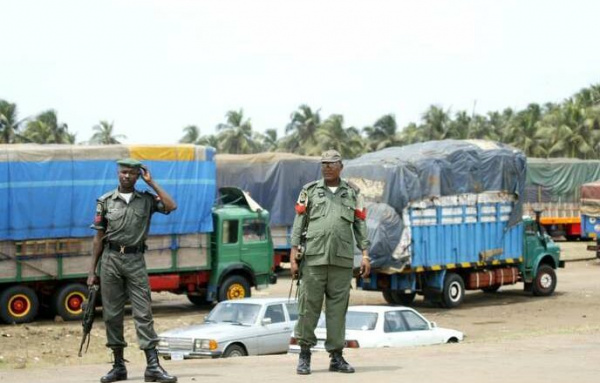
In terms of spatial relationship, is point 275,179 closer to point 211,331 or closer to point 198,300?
point 198,300

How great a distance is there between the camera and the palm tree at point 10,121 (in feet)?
215

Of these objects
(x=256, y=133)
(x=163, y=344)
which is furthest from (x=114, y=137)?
(x=163, y=344)

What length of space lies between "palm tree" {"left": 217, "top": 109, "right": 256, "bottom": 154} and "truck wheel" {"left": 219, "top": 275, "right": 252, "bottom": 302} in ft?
204

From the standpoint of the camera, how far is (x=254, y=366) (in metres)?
10.4

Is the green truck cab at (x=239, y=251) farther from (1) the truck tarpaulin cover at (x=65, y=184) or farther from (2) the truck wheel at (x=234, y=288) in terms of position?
(1) the truck tarpaulin cover at (x=65, y=184)

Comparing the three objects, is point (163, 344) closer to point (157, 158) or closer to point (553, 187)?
point (157, 158)

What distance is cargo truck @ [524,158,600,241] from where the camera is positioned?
47.2 metres

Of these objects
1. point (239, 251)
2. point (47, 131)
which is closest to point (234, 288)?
point (239, 251)

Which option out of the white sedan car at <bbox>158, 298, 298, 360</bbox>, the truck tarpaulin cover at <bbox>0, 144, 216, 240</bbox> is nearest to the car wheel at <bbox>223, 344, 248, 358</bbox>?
the white sedan car at <bbox>158, 298, 298, 360</bbox>

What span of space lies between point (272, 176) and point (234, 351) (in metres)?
18.0

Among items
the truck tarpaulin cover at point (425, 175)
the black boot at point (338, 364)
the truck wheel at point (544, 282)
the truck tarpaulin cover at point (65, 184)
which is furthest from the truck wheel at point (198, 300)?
the black boot at point (338, 364)

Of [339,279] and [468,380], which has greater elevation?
[339,279]

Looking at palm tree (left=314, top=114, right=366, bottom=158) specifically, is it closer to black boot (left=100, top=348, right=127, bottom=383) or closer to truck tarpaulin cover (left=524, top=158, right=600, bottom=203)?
truck tarpaulin cover (left=524, top=158, right=600, bottom=203)

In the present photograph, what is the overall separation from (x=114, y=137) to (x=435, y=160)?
56082 mm
